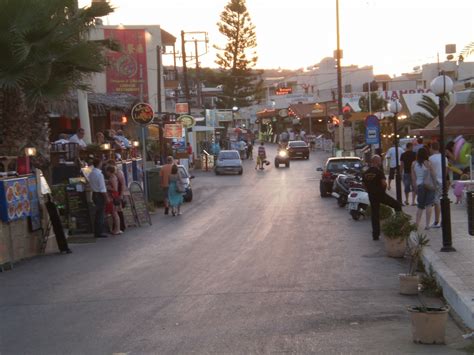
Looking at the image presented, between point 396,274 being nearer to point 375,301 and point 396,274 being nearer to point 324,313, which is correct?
point 375,301

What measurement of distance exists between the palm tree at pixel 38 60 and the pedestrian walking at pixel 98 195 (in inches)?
52.6

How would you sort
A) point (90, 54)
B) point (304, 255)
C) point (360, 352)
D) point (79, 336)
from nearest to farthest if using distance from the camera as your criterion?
point (360, 352) → point (79, 336) → point (304, 255) → point (90, 54)

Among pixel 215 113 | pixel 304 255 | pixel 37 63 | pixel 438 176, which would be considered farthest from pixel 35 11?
pixel 215 113

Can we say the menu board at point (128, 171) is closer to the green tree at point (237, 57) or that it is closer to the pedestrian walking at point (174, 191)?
the pedestrian walking at point (174, 191)

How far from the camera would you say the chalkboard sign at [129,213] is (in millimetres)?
20047

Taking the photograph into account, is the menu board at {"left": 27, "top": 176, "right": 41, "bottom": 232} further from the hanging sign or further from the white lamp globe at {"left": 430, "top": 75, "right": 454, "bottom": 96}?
the hanging sign

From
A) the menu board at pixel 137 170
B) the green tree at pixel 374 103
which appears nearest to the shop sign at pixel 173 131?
the menu board at pixel 137 170

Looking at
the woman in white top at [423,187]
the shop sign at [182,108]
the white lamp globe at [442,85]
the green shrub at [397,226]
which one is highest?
the shop sign at [182,108]

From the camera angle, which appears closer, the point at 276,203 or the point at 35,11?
the point at 35,11

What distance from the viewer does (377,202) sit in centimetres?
1536

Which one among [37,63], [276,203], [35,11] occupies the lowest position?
[276,203]

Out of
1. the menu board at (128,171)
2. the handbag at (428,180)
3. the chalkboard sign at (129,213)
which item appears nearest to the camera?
the handbag at (428,180)

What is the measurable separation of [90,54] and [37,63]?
1499mm

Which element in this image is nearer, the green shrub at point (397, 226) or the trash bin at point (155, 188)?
the green shrub at point (397, 226)
